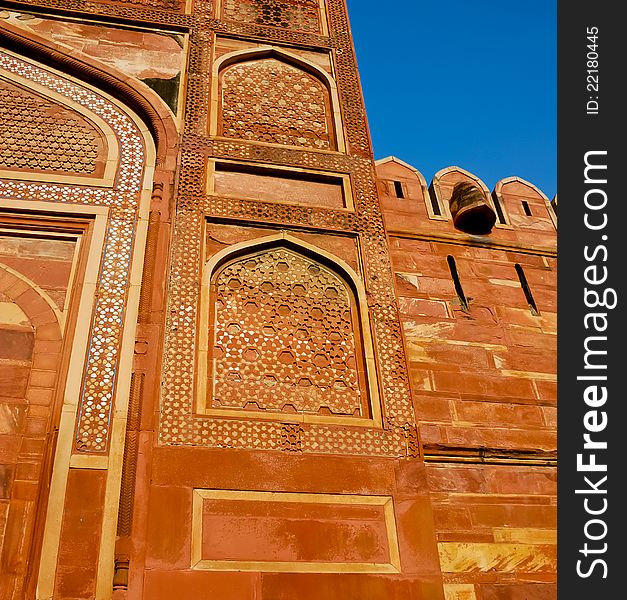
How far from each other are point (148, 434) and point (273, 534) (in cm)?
70

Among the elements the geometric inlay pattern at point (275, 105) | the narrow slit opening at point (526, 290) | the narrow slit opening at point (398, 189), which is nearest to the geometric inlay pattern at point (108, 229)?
the geometric inlay pattern at point (275, 105)

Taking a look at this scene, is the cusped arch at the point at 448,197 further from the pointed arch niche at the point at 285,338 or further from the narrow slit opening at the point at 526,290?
the pointed arch niche at the point at 285,338

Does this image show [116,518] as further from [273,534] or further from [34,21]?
[34,21]

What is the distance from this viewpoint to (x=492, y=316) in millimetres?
4730

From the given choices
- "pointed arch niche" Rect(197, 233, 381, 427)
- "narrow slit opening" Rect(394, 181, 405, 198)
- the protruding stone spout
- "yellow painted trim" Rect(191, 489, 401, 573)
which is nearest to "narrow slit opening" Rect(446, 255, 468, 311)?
the protruding stone spout

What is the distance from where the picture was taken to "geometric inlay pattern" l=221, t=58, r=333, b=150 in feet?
15.8

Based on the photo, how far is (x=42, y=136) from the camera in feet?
14.4

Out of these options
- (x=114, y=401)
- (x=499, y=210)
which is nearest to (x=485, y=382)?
(x=499, y=210)

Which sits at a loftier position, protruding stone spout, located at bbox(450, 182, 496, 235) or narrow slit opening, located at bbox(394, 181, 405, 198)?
narrow slit opening, located at bbox(394, 181, 405, 198)

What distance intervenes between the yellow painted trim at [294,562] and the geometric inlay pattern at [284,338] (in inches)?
17.6

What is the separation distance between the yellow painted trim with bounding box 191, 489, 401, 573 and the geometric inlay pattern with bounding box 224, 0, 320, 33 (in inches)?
155

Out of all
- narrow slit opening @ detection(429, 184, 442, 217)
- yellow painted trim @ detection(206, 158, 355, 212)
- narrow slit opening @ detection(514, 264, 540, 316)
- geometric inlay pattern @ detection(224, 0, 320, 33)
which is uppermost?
geometric inlay pattern @ detection(224, 0, 320, 33)

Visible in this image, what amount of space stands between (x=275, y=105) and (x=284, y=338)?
205cm

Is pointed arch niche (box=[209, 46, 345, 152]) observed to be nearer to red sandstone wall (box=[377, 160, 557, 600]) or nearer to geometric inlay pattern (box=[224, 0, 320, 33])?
geometric inlay pattern (box=[224, 0, 320, 33])
